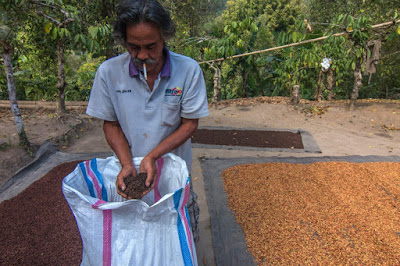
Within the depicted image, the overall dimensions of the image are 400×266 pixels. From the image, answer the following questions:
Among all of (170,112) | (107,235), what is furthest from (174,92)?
(107,235)

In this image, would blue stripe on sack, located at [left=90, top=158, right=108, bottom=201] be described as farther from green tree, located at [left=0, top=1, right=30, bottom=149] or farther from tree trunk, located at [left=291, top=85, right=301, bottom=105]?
tree trunk, located at [left=291, top=85, right=301, bottom=105]

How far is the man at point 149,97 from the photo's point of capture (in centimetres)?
105

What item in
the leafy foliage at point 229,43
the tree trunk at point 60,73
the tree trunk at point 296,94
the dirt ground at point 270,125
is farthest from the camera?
the tree trunk at point 296,94

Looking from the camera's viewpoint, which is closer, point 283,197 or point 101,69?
point 101,69

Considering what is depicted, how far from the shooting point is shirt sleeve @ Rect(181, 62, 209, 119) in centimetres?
113

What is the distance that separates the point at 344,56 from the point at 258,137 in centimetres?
292

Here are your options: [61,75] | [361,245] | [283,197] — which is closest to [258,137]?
[283,197]

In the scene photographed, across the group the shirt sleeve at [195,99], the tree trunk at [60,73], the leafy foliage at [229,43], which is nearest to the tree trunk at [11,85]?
the leafy foliage at [229,43]

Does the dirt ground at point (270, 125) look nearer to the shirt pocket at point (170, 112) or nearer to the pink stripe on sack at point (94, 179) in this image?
the pink stripe on sack at point (94, 179)

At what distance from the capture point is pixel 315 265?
1.69 m

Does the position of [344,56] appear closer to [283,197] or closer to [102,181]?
[283,197]

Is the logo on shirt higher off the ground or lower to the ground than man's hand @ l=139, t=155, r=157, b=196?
higher

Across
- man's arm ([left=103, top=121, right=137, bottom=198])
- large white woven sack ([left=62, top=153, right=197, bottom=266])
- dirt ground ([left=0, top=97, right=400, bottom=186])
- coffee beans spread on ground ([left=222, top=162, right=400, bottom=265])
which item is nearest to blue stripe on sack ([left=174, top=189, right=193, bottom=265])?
large white woven sack ([left=62, top=153, right=197, bottom=266])

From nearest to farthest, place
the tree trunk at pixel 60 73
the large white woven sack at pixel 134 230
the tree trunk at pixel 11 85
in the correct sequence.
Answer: the large white woven sack at pixel 134 230 → the tree trunk at pixel 11 85 → the tree trunk at pixel 60 73
